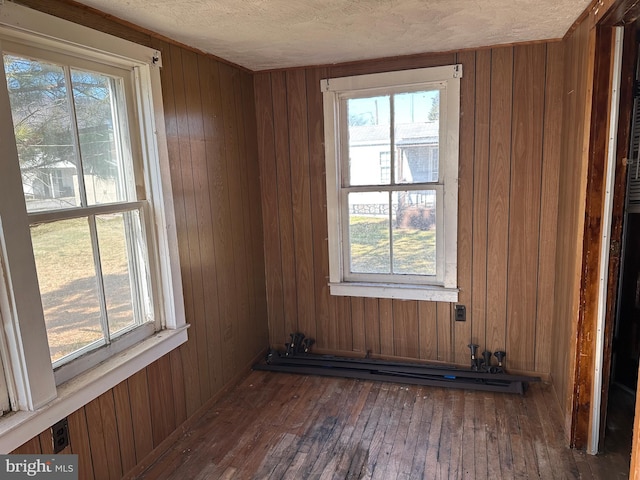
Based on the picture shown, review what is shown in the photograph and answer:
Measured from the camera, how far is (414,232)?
3037mm

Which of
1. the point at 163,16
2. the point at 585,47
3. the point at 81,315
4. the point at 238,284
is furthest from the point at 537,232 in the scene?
the point at 81,315

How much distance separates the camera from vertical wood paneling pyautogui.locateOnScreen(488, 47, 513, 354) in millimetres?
2689

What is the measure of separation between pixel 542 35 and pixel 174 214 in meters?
2.37

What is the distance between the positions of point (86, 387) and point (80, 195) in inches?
33.0

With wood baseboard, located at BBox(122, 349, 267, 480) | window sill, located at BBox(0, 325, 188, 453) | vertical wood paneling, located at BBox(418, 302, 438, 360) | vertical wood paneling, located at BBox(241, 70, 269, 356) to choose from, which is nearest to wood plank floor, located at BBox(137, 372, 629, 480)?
wood baseboard, located at BBox(122, 349, 267, 480)

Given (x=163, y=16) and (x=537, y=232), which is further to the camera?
(x=537, y=232)

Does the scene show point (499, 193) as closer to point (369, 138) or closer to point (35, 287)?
point (369, 138)

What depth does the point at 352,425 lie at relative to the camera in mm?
2502

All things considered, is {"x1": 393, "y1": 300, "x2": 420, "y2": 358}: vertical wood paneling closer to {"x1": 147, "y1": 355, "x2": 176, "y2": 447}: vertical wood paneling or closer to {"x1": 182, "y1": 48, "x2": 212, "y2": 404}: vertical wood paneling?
{"x1": 182, "y1": 48, "x2": 212, "y2": 404}: vertical wood paneling

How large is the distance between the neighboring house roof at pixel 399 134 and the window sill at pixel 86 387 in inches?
69.1

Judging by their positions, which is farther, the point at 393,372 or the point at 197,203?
the point at 393,372

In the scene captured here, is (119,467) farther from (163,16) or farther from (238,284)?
(163,16)

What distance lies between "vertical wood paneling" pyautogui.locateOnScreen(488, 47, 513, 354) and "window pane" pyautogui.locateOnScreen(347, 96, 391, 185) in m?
0.70

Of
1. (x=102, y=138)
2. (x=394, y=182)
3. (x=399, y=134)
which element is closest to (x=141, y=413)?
(x=102, y=138)
